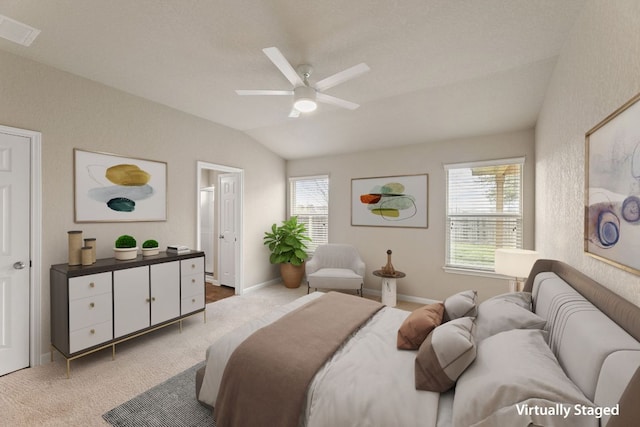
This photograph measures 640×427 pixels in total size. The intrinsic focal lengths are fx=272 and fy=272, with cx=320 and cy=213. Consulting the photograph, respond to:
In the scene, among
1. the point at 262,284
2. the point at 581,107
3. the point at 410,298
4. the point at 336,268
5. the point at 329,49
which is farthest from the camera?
the point at 262,284

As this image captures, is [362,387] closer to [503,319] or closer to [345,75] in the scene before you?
[503,319]

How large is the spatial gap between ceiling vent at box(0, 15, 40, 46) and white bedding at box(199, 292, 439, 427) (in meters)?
2.79

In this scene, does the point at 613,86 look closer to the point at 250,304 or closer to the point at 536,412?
the point at 536,412

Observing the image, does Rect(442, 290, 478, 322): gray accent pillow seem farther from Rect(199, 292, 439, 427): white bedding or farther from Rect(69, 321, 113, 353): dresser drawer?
Rect(69, 321, 113, 353): dresser drawer

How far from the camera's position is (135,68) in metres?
2.73

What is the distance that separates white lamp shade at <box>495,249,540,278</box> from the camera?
8.63ft

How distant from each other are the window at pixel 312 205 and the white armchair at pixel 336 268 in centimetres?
57

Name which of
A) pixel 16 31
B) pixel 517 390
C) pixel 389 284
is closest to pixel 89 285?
pixel 16 31

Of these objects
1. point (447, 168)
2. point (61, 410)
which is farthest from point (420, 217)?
point (61, 410)

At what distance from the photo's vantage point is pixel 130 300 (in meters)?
2.79

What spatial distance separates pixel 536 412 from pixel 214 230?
5.41 meters

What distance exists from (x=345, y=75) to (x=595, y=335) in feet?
6.82

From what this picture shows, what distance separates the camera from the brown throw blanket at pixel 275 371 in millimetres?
1397

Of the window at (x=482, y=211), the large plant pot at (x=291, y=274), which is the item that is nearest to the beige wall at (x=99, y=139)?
the large plant pot at (x=291, y=274)
